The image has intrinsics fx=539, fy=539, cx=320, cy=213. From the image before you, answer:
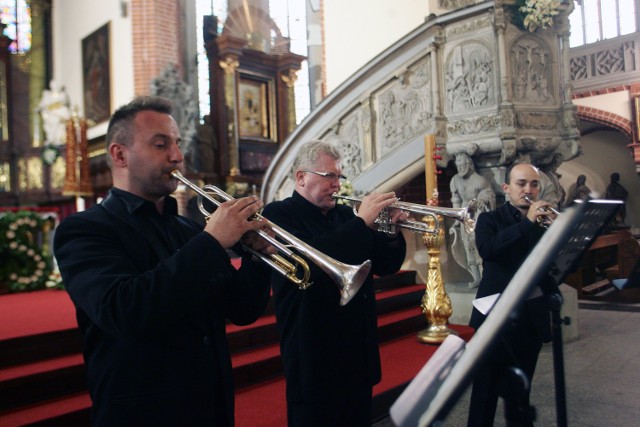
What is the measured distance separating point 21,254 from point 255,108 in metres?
7.46

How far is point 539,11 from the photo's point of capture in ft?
18.4

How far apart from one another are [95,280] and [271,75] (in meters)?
12.3

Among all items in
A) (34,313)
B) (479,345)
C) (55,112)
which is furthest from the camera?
(55,112)

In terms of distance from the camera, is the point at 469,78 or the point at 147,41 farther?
the point at 147,41

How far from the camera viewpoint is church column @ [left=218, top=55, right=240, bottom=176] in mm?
12008

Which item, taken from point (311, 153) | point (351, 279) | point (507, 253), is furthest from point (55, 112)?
point (351, 279)

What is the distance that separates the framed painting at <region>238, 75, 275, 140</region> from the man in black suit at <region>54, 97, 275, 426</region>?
1082 centimetres

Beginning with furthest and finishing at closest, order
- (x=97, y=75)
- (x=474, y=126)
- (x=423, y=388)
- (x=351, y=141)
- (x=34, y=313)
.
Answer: (x=97, y=75) → (x=351, y=141) → (x=474, y=126) → (x=34, y=313) → (x=423, y=388)

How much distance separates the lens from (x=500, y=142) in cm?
564

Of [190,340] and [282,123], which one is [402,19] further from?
[190,340]

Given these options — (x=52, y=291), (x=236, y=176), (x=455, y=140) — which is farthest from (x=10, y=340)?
(x=236, y=176)

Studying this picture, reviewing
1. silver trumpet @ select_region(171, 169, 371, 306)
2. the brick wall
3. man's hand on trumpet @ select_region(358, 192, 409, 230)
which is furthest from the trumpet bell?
the brick wall

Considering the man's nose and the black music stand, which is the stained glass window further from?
the black music stand

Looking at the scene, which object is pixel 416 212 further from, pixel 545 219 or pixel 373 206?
pixel 545 219
